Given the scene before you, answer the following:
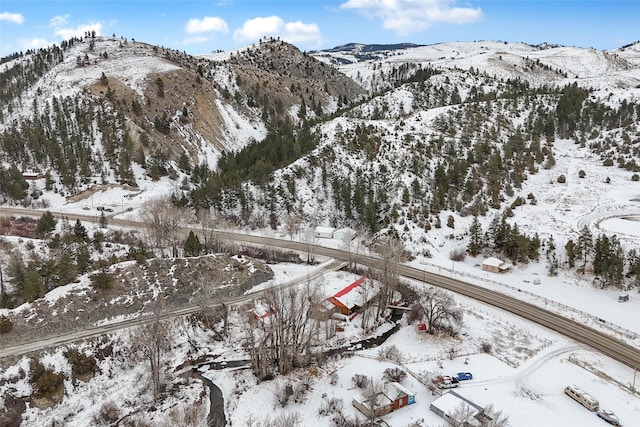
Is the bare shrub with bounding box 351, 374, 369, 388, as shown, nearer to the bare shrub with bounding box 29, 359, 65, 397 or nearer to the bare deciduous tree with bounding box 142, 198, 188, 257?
the bare shrub with bounding box 29, 359, 65, 397

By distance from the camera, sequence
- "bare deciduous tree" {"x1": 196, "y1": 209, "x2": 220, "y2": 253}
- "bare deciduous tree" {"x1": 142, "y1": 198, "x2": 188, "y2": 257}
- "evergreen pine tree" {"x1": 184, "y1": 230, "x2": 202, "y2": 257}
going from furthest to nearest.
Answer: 1. "bare deciduous tree" {"x1": 196, "y1": 209, "x2": 220, "y2": 253}
2. "bare deciduous tree" {"x1": 142, "y1": 198, "x2": 188, "y2": 257}
3. "evergreen pine tree" {"x1": 184, "y1": 230, "x2": 202, "y2": 257}

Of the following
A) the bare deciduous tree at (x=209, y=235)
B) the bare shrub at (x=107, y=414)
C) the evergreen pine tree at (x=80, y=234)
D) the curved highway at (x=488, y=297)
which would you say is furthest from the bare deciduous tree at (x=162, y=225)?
the bare shrub at (x=107, y=414)

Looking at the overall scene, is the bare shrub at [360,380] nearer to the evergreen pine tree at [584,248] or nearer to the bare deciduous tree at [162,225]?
the bare deciduous tree at [162,225]

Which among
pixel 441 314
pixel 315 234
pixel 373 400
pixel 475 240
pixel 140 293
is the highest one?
pixel 315 234

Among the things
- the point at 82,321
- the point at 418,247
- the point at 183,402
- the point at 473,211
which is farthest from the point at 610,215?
the point at 82,321

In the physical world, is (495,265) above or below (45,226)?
below

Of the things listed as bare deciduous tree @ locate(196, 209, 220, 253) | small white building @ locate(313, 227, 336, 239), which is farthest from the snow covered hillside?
small white building @ locate(313, 227, 336, 239)

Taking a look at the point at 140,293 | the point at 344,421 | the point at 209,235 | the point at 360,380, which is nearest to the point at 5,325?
the point at 140,293

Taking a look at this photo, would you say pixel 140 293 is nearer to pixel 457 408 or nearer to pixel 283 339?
pixel 283 339
